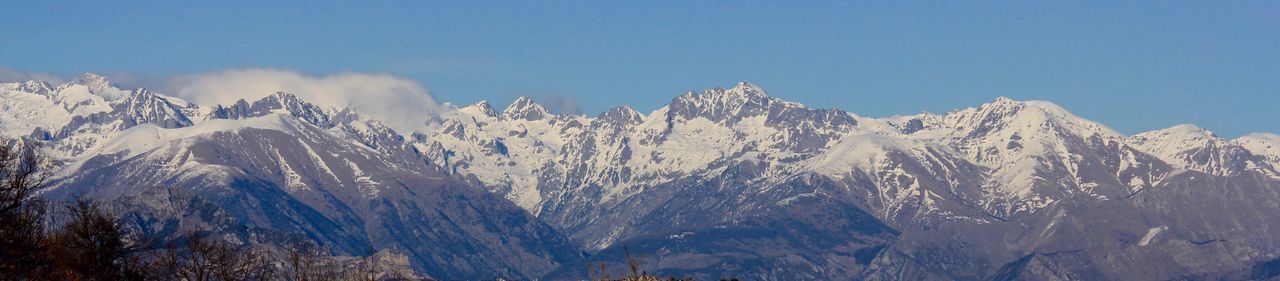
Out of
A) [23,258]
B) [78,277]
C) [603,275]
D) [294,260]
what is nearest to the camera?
[603,275]

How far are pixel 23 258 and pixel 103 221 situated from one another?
7844mm

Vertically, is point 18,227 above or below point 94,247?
below

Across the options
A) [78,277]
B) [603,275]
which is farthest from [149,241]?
[603,275]

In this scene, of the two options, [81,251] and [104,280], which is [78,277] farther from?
[81,251]

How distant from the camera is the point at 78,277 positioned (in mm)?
83812

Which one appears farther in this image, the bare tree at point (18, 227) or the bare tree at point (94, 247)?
the bare tree at point (94, 247)

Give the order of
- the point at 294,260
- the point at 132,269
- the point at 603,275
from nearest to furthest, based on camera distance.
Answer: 1. the point at 603,275
2. the point at 132,269
3. the point at 294,260

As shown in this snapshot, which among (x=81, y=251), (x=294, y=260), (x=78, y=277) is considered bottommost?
(x=78, y=277)

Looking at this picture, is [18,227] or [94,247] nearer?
[18,227]

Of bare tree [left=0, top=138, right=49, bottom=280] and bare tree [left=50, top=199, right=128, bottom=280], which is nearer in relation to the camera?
bare tree [left=0, top=138, right=49, bottom=280]

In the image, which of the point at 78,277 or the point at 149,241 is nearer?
the point at 78,277

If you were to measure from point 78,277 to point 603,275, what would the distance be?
96.2ft

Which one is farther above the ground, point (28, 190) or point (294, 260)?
point (294, 260)

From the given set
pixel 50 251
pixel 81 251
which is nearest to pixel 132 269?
pixel 81 251
